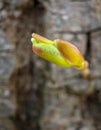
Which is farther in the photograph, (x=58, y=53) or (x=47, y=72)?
(x=47, y=72)

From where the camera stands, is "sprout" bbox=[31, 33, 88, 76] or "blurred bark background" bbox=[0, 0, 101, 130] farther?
"blurred bark background" bbox=[0, 0, 101, 130]

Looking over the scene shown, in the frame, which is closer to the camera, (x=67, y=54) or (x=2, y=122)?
(x=67, y=54)

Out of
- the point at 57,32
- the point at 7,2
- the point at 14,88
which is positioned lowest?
the point at 14,88

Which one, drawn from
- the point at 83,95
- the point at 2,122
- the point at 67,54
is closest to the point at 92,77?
the point at 83,95

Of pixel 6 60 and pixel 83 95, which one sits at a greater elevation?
pixel 6 60

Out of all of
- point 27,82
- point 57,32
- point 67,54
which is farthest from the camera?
point 27,82

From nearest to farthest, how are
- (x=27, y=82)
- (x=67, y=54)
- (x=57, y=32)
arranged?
(x=67, y=54), (x=57, y=32), (x=27, y=82)

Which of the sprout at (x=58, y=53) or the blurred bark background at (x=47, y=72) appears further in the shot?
the blurred bark background at (x=47, y=72)

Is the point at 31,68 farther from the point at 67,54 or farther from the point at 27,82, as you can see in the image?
Result: the point at 67,54
